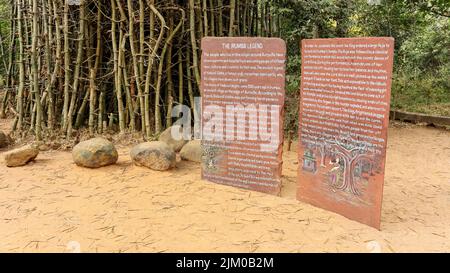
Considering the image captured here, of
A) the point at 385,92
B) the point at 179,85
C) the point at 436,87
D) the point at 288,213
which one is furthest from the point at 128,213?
the point at 436,87

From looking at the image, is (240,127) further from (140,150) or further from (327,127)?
(140,150)

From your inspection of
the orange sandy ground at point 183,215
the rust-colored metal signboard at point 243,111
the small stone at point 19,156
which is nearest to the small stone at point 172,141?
the orange sandy ground at point 183,215

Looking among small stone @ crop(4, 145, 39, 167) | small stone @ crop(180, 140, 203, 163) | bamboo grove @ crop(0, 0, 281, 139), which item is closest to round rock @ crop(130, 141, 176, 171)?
small stone @ crop(180, 140, 203, 163)

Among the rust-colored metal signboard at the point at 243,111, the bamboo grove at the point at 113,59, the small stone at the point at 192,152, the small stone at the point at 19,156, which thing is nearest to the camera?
the rust-colored metal signboard at the point at 243,111

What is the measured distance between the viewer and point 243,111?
3936 mm

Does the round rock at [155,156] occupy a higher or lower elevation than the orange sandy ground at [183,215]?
higher

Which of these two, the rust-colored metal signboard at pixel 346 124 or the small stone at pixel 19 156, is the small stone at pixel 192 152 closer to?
the rust-colored metal signboard at pixel 346 124

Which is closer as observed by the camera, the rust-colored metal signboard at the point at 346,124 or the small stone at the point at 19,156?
the rust-colored metal signboard at the point at 346,124

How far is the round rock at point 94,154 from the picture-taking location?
174 inches

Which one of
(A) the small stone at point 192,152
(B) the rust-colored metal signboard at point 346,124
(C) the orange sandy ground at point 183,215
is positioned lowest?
(C) the orange sandy ground at point 183,215

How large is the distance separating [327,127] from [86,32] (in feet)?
12.2

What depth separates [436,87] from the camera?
9.05 m

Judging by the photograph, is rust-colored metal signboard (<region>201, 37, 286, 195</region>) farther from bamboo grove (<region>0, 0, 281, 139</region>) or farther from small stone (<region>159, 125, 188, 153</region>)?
bamboo grove (<region>0, 0, 281, 139</region>)

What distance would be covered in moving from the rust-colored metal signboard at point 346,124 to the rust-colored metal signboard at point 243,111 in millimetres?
267
